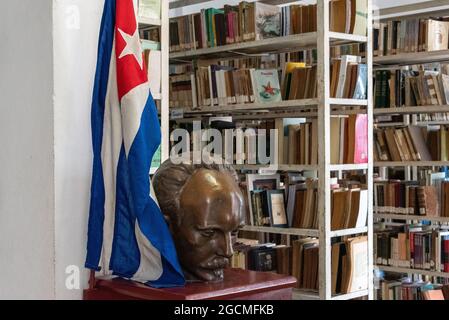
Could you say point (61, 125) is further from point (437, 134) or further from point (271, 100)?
point (437, 134)

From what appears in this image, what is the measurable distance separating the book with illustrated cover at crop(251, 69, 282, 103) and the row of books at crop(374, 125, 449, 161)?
1394 millimetres

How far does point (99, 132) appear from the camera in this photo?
2148 millimetres

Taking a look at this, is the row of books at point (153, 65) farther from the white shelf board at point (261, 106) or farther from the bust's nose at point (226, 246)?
the bust's nose at point (226, 246)

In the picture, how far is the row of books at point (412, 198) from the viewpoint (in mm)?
5801

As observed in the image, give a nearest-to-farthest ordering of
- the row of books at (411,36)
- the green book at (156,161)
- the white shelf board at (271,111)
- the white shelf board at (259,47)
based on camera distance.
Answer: the green book at (156,161)
the white shelf board at (259,47)
the white shelf board at (271,111)
the row of books at (411,36)

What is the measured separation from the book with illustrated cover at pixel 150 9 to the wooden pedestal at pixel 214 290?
6.31ft

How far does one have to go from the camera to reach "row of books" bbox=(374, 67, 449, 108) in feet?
19.1

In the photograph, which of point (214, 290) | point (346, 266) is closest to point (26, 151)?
point (214, 290)

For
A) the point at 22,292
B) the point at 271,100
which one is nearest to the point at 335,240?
the point at 271,100

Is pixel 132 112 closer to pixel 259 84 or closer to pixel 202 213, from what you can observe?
pixel 202 213

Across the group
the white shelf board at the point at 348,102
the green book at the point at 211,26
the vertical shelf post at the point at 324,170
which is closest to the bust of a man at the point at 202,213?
the vertical shelf post at the point at 324,170

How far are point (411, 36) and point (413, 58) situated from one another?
181 mm

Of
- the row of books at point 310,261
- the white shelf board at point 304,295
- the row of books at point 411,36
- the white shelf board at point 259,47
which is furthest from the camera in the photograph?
the row of books at point 411,36
